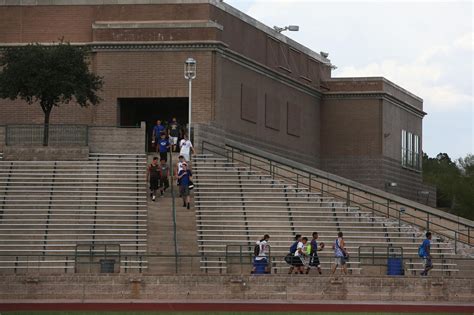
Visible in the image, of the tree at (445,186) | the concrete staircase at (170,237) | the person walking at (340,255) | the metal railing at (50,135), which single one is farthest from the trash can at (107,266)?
the tree at (445,186)

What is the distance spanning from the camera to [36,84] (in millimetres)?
52938

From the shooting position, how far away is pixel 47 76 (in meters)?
52.9

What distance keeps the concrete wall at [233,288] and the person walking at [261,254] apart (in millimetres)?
1792

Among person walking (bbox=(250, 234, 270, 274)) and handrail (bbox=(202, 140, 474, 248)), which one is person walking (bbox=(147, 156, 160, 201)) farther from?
person walking (bbox=(250, 234, 270, 274))

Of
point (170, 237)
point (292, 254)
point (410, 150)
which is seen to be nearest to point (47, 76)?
point (170, 237)

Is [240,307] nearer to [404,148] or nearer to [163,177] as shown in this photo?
[163,177]

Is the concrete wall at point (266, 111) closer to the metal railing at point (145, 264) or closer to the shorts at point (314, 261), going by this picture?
the metal railing at point (145, 264)

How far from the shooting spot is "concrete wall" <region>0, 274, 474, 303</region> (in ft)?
Answer: 127

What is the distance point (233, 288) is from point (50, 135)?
16.4m

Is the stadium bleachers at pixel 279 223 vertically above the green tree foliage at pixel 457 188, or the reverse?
the green tree foliage at pixel 457 188

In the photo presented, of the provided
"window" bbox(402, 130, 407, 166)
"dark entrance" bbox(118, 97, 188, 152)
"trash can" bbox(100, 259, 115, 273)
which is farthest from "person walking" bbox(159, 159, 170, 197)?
"window" bbox(402, 130, 407, 166)

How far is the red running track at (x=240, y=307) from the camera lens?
117ft

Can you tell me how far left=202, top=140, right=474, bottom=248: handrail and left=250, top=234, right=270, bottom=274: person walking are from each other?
29.4 feet

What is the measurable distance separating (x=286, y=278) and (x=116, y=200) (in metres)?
10.3
